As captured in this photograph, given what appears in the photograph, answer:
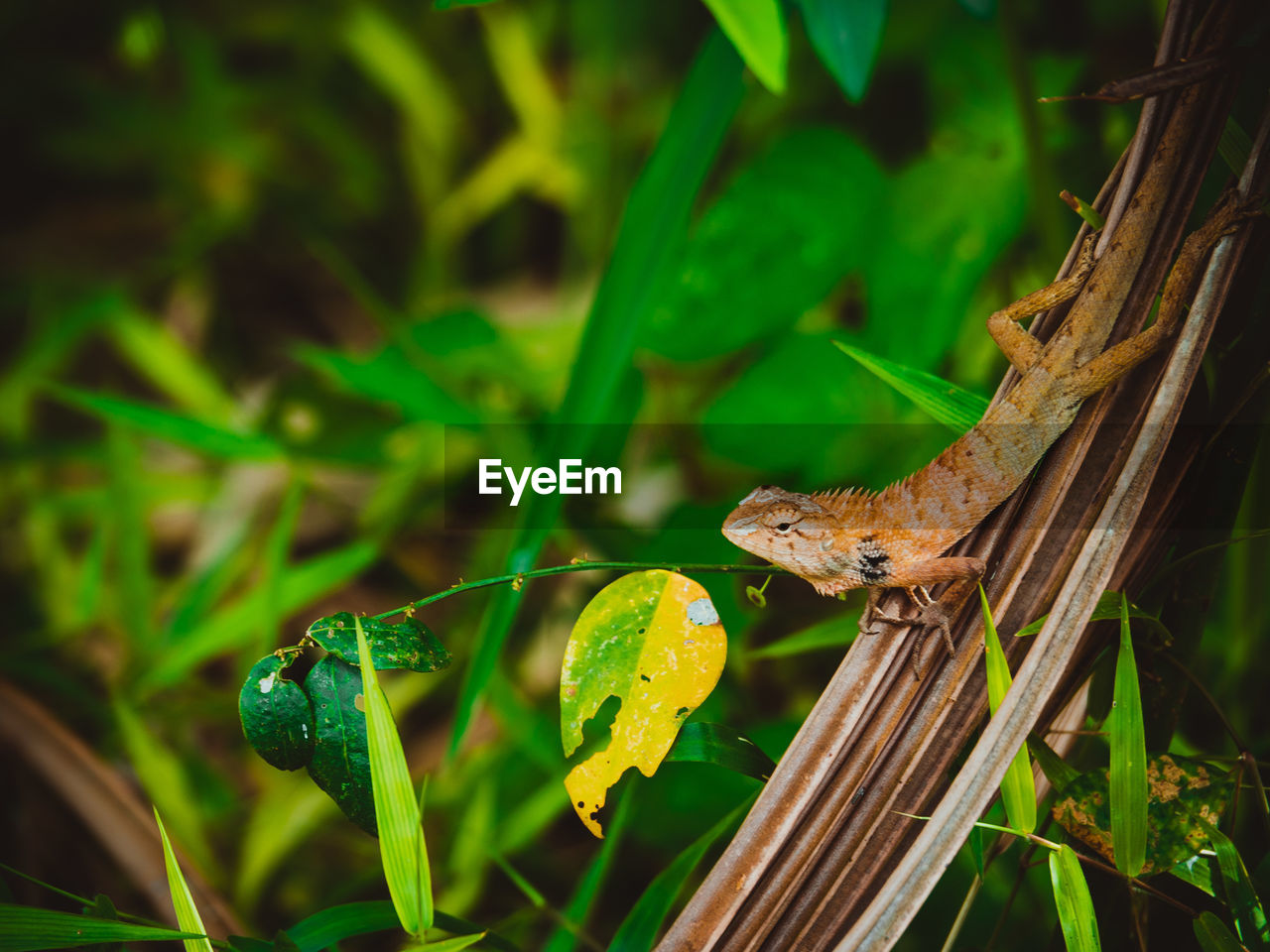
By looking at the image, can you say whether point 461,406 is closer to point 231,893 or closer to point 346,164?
point 231,893

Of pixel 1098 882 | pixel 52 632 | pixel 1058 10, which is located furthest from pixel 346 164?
pixel 1098 882

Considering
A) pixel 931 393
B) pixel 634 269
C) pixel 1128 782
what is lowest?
pixel 1128 782

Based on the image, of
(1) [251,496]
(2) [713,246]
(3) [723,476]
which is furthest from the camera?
(1) [251,496]

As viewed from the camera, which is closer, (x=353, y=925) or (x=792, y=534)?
(x=353, y=925)

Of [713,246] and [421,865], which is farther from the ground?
[713,246]

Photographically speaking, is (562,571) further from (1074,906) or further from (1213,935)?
(1213,935)

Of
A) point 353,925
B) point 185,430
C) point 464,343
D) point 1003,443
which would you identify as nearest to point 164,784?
point 185,430

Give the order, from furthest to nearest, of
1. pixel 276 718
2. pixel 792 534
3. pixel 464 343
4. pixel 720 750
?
1. pixel 464 343
2. pixel 792 534
3. pixel 720 750
4. pixel 276 718

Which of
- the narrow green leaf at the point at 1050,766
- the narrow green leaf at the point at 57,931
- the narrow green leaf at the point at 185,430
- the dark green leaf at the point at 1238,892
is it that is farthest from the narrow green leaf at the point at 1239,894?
the narrow green leaf at the point at 185,430
